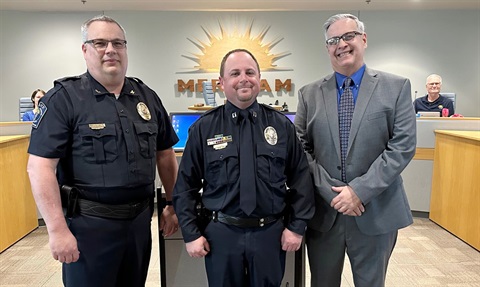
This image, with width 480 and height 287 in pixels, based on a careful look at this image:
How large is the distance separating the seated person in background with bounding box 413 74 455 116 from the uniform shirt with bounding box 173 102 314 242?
15.8ft

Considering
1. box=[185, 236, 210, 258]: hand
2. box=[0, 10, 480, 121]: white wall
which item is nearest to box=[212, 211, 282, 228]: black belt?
box=[185, 236, 210, 258]: hand

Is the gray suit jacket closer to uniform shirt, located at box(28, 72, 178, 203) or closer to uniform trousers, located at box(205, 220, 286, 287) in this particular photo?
uniform trousers, located at box(205, 220, 286, 287)

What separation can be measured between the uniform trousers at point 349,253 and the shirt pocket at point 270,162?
381mm

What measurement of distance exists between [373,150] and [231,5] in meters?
5.82

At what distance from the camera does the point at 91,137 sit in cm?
149

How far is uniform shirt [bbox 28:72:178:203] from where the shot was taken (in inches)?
57.1

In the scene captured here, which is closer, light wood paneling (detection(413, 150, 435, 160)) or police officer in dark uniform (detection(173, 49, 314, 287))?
police officer in dark uniform (detection(173, 49, 314, 287))

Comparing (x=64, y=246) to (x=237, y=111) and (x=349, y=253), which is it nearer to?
(x=237, y=111)

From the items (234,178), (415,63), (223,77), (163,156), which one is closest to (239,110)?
(223,77)

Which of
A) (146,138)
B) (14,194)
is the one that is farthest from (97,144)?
(14,194)

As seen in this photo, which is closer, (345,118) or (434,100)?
(345,118)

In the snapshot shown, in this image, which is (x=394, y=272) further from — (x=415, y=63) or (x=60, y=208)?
(x=415, y=63)

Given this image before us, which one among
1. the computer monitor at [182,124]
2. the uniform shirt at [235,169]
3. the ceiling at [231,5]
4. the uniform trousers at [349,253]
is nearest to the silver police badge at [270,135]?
the uniform shirt at [235,169]

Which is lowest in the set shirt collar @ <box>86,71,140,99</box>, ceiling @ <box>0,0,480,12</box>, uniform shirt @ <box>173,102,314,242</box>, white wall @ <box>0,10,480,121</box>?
uniform shirt @ <box>173,102,314,242</box>
